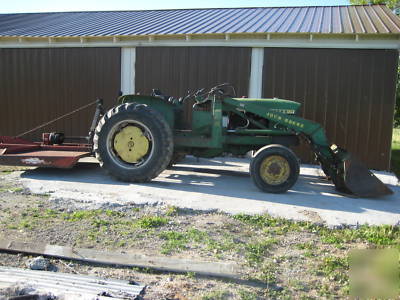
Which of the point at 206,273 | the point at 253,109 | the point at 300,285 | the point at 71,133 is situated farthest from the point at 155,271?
the point at 71,133

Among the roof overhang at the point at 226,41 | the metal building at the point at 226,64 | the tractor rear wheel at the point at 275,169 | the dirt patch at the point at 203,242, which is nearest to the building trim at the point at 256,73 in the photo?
the metal building at the point at 226,64

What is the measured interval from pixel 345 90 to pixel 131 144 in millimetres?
4841

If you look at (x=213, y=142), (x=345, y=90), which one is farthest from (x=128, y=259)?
(x=345, y=90)

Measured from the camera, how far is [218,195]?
538 centimetres

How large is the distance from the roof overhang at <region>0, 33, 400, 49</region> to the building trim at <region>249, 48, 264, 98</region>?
0.59ft

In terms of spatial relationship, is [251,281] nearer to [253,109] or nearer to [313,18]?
[253,109]

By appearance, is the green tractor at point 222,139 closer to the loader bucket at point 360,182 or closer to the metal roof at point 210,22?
the loader bucket at point 360,182

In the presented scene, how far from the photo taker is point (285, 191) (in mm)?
5594

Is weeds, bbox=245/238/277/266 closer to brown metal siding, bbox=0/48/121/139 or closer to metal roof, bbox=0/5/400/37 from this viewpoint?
metal roof, bbox=0/5/400/37

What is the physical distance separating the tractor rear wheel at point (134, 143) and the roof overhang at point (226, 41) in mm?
3355

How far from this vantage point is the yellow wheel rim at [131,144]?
19.8ft

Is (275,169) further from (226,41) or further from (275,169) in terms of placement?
(226,41)

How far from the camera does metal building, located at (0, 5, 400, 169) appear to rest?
316 inches

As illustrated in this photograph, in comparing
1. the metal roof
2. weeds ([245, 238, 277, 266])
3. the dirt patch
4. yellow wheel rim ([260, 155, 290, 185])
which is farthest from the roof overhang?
weeds ([245, 238, 277, 266])
